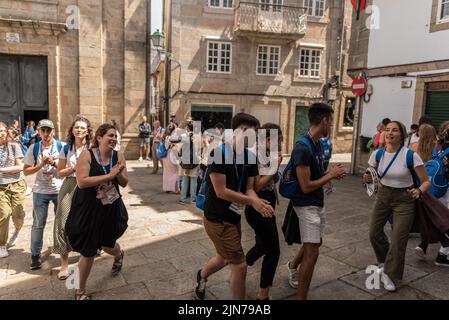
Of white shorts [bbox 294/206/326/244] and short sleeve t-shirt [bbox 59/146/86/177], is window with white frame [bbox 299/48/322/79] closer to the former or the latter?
short sleeve t-shirt [bbox 59/146/86/177]

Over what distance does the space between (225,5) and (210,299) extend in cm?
1644

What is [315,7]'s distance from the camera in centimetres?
1850

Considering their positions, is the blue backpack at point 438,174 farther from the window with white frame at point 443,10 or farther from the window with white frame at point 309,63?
the window with white frame at point 309,63

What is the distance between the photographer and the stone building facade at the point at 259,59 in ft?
56.1

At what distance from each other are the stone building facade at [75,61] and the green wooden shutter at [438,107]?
1020 centimetres

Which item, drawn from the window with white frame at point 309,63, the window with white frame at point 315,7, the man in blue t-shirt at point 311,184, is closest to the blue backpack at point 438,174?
the man in blue t-shirt at point 311,184

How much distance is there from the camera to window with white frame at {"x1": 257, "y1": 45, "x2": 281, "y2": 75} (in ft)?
59.2

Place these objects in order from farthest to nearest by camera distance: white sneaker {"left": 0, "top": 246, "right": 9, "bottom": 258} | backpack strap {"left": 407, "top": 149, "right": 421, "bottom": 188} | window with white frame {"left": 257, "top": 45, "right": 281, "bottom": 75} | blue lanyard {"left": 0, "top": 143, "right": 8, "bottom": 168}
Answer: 1. window with white frame {"left": 257, "top": 45, "right": 281, "bottom": 75}
2. white sneaker {"left": 0, "top": 246, "right": 9, "bottom": 258}
3. blue lanyard {"left": 0, "top": 143, "right": 8, "bottom": 168}
4. backpack strap {"left": 407, "top": 149, "right": 421, "bottom": 188}

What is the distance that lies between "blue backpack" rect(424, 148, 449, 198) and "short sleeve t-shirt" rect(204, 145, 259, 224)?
266cm

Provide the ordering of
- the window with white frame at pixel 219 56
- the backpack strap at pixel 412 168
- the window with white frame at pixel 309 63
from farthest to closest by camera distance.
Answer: the window with white frame at pixel 309 63
the window with white frame at pixel 219 56
the backpack strap at pixel 412 168

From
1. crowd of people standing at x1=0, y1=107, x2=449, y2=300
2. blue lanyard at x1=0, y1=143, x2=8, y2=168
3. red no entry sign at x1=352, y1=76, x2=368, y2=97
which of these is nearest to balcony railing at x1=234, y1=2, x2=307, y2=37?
red no entry sign at x1=352, y1=76, x2=368, y2=97

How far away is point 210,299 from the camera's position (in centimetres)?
363
